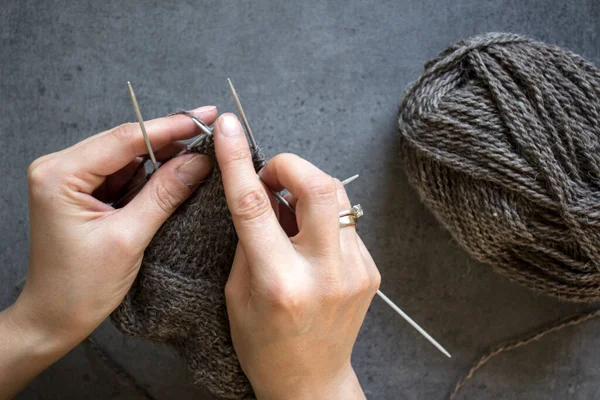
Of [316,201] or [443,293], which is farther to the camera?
[443,293]

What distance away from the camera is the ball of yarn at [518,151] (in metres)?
0.84

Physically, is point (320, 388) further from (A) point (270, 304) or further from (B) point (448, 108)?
(B) point (448, 108)

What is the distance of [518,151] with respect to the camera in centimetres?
85

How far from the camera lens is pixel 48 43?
1063 millimetres

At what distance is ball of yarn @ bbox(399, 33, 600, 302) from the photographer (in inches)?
33.1

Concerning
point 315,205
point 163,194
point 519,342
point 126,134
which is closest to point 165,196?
point 163,194

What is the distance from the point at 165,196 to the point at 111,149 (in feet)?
0.34

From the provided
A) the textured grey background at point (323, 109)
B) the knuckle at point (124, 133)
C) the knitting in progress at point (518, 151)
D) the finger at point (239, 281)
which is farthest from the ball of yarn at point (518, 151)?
the knuckle at point (124, 133)

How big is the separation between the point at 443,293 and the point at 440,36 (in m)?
0.54

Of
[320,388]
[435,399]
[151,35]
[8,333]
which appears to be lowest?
[435,399]

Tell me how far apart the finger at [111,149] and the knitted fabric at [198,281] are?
0.06m

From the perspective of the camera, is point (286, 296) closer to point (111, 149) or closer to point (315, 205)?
point (315, 205)

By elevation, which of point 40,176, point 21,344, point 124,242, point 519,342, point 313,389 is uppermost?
point 40,176

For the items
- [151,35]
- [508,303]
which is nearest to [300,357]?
[508,303]
